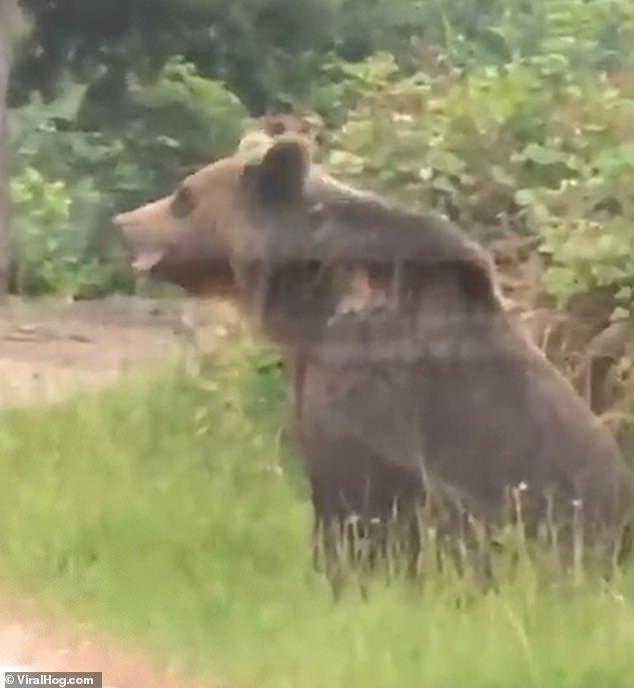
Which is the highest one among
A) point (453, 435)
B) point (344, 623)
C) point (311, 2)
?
point (311, 2)

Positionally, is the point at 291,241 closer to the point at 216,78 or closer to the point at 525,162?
the point at 216,78

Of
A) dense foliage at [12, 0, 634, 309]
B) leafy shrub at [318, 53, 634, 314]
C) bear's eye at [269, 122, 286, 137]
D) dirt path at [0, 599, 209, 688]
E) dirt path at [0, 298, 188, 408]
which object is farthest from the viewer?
leafy shrub at [318, 53, 634, 314]

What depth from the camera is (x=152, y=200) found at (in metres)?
3.35

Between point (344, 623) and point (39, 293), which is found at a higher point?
point (39, 293)

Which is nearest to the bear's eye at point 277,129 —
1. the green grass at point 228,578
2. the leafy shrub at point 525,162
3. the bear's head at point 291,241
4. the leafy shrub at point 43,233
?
the bear's head at point 291,241

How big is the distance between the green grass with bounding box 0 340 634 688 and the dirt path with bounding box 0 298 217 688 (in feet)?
0.16

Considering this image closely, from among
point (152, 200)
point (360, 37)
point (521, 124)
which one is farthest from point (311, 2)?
point (521, 124)

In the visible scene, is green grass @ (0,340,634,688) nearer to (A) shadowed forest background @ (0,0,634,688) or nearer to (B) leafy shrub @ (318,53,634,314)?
(A) shadowed forest background @ (0,0,634,688)

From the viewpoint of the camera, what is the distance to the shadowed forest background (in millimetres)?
2787

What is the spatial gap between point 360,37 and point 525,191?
749mm

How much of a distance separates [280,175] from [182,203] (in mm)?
189

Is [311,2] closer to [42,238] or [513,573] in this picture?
[42,238]

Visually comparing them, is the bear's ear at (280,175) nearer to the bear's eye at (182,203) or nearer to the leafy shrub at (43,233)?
the bear's eye at (182,203)

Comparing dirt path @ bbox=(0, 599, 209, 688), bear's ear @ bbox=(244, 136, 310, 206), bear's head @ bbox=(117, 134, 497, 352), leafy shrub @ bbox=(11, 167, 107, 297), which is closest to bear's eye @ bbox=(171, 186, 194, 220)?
bear's head @ bbox=(117, 134, 497, 352)
